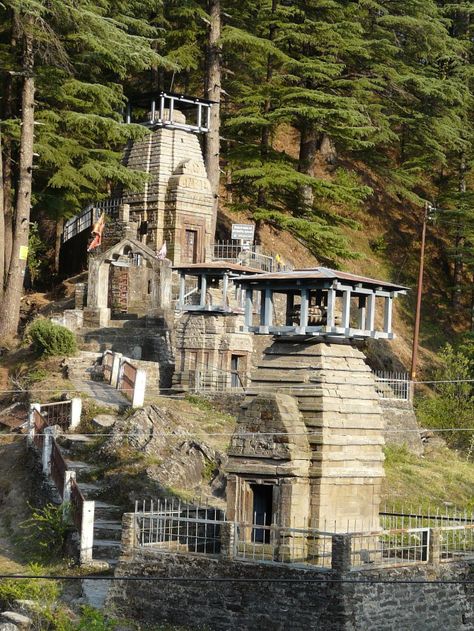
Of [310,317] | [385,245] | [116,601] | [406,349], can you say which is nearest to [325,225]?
[406,349]

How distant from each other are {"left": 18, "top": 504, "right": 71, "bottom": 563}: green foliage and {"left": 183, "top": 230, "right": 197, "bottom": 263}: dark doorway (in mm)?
21143

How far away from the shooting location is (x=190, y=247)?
47.9 meters

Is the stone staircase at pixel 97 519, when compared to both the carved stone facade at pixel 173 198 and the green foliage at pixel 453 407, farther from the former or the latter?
the carved stone facade at pixel 173 198

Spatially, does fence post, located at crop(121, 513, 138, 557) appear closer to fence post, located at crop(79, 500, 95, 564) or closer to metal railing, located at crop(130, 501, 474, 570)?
metal railing, located at crop(130, 501, 474, 570)

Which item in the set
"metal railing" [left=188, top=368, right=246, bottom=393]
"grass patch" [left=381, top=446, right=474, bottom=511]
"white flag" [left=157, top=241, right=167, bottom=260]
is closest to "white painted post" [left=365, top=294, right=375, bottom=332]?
"grass patch" [left=381, top=446, right=474, bottom=511]

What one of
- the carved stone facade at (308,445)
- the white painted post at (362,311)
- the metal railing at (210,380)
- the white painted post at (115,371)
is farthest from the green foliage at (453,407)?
the carved stone facade at (308,445)

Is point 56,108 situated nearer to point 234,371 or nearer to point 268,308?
point 234,371

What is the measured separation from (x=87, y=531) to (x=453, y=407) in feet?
67.9

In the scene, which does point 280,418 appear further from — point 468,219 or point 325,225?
point 468,219

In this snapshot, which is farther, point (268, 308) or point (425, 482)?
point (425, 482)

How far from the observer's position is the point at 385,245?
59688 mm

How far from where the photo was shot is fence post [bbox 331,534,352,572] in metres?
21.1

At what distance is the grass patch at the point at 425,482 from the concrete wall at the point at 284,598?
8939 mm

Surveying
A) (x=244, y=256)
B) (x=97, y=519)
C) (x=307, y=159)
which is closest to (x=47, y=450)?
(x=97, y=519)
